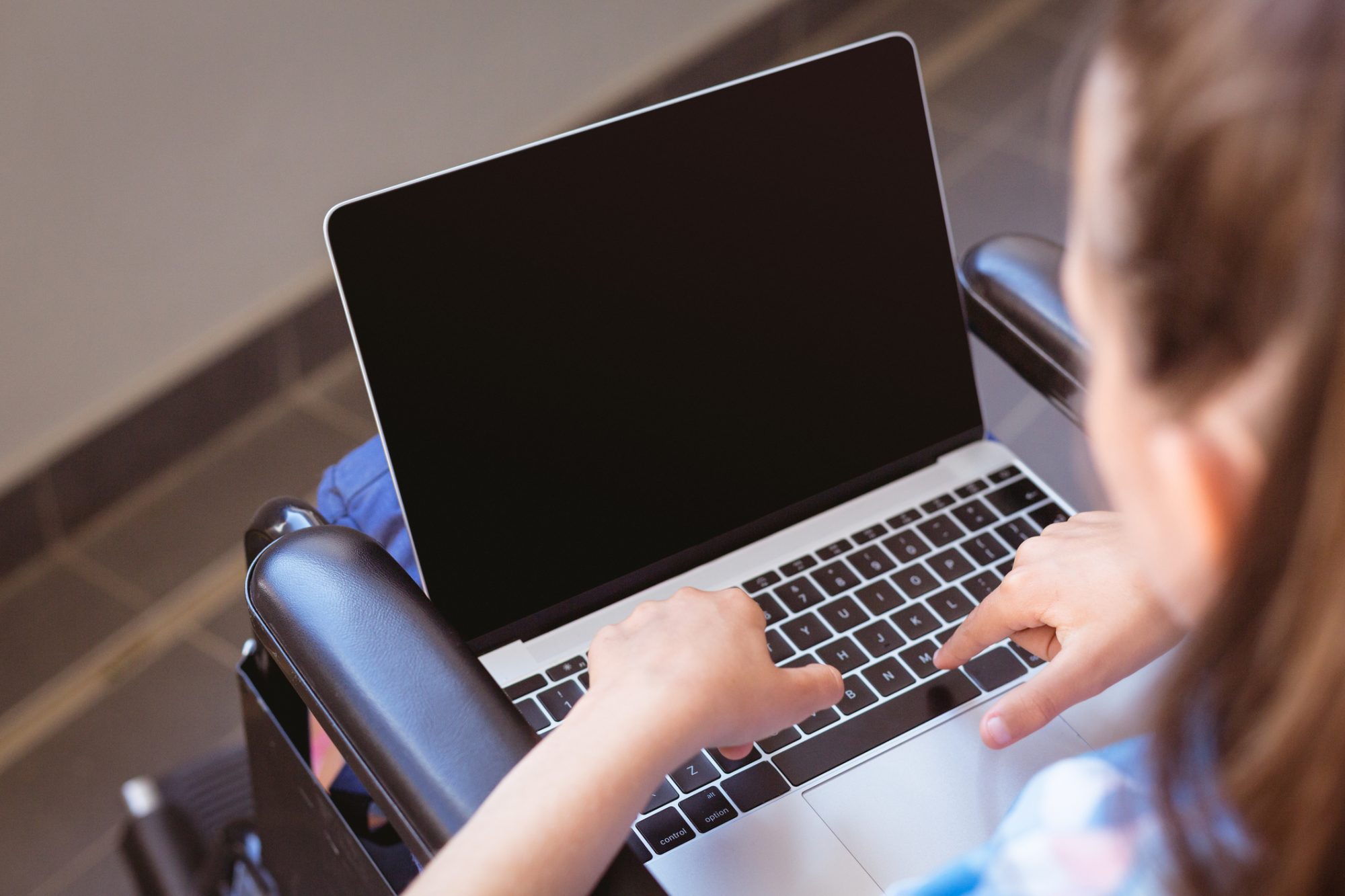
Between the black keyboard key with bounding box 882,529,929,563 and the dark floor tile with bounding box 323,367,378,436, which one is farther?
the dark floor tile with bounding box 323,367,378,436

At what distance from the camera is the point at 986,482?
33.0 inches

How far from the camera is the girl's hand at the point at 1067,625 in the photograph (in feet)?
2.16

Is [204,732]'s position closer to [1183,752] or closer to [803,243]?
[803,243]

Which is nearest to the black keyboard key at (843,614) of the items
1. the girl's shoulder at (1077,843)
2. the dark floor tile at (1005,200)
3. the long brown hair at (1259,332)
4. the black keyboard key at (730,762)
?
the black keyboard key at (730,762)

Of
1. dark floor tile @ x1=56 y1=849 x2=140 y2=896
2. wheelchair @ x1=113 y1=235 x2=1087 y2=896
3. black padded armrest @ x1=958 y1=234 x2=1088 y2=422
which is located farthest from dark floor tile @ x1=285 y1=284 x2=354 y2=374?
black padded armrest @ x1=958 y1=234 x2=1088 y2=422

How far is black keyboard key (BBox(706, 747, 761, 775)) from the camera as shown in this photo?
68 cm

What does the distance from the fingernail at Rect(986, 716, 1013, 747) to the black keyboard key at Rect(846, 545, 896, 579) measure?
0.14 metres

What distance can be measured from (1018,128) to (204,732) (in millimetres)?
1697

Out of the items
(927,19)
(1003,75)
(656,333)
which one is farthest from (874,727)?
(927,19)

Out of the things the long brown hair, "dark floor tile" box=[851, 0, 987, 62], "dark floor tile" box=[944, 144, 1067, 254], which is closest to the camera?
the long brown hair

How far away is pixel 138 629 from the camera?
1.58m

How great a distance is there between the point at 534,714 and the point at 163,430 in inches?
45.9

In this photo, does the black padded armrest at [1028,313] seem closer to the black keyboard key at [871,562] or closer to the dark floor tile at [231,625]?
the black keyboard key at [871,562]

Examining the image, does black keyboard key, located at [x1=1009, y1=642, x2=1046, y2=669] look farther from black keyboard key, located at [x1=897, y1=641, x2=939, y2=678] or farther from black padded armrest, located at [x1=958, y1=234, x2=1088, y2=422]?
black padded armrest, located at [x1=958, y1=234, x2=1088, y2=422]
